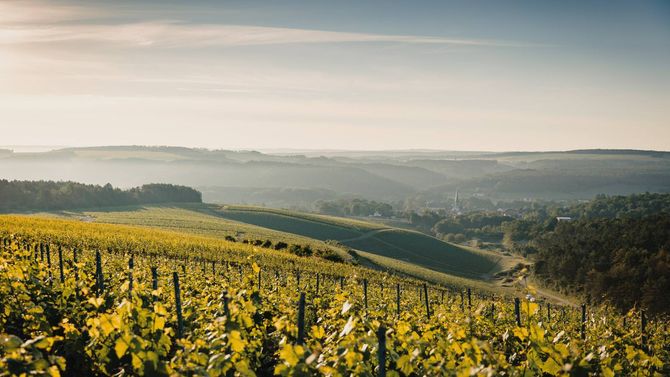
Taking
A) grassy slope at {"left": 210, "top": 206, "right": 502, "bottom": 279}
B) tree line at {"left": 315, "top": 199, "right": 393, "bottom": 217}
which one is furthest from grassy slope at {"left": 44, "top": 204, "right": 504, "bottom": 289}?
tree line at {"left": 315, "top": 199, "right": 393, "bottom": 217}

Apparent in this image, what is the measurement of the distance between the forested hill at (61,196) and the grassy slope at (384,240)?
19.9 meters

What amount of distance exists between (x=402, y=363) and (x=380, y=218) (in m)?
172

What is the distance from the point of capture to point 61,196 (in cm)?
9050

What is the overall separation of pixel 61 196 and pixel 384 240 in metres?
59.5

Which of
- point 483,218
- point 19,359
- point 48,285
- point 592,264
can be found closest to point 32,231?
point 48,285

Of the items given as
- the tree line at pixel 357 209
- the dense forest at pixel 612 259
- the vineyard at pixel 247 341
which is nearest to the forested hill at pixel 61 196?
the dense forest at pixel 612 259

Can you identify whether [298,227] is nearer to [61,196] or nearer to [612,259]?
[61,196]

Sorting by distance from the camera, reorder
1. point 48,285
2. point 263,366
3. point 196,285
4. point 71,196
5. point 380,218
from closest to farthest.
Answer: point 263,366 → point 48,285 → point 196,285 → point 71,196 → point 380,218

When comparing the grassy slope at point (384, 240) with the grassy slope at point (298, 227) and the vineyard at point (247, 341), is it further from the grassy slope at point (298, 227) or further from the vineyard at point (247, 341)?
the vineyard at point (247, 341)

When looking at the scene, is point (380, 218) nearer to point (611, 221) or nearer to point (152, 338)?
point (611, 221)

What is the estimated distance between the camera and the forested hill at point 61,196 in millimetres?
85875

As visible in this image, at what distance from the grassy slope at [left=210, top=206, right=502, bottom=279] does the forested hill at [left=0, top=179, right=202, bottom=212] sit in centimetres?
1986

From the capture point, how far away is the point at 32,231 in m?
29.9

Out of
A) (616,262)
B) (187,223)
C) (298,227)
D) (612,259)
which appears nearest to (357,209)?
(298,227)
